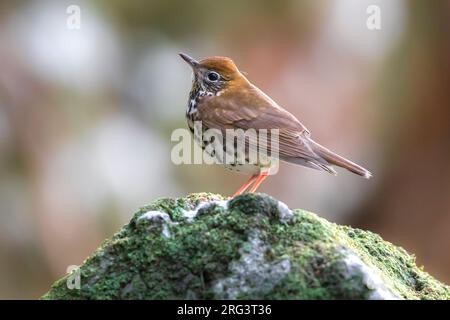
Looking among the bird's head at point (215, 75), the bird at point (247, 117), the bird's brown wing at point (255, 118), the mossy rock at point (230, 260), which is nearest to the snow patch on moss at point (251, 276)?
the mossy rock at point (230, 260)

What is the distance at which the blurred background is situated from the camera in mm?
8086

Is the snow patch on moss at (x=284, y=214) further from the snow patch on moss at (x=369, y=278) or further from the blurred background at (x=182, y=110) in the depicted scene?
the blurred background at (x=182, y=110)

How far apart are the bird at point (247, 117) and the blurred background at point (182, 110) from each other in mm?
3028

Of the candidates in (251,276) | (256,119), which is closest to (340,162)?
(256,119)

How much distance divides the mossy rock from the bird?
1196mm

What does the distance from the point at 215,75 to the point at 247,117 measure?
57cm

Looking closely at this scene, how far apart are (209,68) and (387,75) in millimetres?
4468

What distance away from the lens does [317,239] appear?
10.4ft

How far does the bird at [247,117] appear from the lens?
15.1 feet

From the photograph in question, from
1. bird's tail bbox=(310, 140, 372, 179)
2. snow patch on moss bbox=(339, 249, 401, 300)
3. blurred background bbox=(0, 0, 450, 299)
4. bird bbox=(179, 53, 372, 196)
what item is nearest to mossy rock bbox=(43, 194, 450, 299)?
snow patch on moss bbox=(339, 249, 401, 300)

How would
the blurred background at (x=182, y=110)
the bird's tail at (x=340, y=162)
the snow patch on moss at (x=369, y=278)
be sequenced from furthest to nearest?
the blurred background at (x=182, y=110) → the bird's tail at (x=340, y=162) → the snow patch on moss at (x=369, y=278)

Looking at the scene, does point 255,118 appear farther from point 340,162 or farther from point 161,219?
point 161,219
